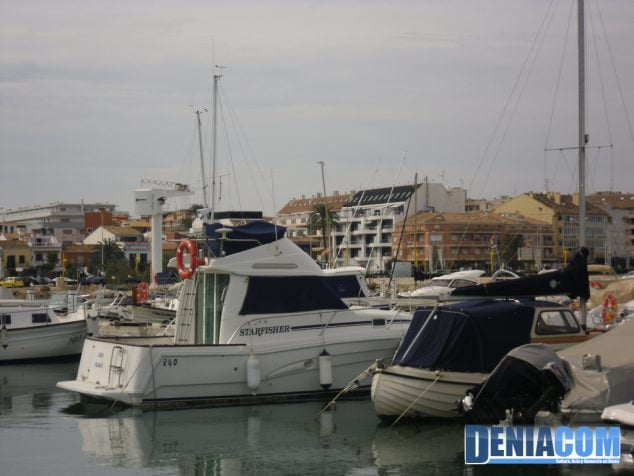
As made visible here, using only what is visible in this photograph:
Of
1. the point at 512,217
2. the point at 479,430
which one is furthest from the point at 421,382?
the point at 512,217

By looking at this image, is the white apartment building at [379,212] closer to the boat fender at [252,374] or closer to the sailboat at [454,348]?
the boat fender at [252,374]

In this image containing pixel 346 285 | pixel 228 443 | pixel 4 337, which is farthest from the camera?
pixel 4 337

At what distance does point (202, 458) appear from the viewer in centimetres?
1695

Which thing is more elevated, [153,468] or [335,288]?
[335,288]

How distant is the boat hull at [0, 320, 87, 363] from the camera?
32.5 meters

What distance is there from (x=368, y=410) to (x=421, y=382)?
121 inches

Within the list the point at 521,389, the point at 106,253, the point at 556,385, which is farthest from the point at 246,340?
the point at 106,253

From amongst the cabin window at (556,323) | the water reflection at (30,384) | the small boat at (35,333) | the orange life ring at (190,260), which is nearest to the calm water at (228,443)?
the water reflection at (30,384)

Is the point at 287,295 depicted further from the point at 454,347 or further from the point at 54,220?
the point at 54,220

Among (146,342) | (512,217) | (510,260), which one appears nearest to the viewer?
(146,342)

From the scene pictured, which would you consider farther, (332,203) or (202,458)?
(332,203)

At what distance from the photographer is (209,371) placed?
21062 mm

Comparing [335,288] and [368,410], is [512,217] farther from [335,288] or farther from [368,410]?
[368,410]

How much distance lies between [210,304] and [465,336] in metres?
6.72
